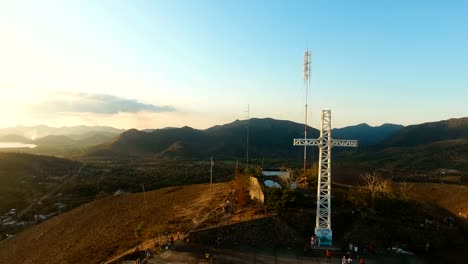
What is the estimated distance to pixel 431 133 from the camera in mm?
182250

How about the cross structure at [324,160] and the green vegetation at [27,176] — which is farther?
the green vegetation at [27,176]

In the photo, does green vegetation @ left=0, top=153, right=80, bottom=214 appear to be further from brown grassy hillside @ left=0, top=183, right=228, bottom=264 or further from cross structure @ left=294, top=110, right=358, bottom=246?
cross structure @ left=294, top=110, right=358, bottom=246

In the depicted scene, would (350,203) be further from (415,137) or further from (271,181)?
(415,137)

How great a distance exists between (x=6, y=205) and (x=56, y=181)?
23.2 metres

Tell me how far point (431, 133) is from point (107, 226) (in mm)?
176152

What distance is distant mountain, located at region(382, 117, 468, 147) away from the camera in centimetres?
17321

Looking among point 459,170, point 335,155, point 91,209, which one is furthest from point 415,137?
point 91,209

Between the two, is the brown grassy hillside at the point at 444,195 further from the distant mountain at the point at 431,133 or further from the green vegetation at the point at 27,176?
the distant mountain at the point at 431,133

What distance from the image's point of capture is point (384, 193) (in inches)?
1649

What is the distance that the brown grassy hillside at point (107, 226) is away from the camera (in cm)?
3709

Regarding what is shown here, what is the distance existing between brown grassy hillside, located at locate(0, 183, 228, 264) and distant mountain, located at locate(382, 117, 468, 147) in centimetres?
14931

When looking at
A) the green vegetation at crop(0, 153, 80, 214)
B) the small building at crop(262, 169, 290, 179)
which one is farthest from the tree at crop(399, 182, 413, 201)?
the green vegetation at crop(0, 153, 80, 214)

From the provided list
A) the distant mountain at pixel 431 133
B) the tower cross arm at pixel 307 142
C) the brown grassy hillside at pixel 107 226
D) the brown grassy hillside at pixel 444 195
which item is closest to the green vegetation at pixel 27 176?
the brown grassy hillside at pixel 107 226

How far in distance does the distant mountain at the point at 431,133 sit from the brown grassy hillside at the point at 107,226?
14931 centimetres
